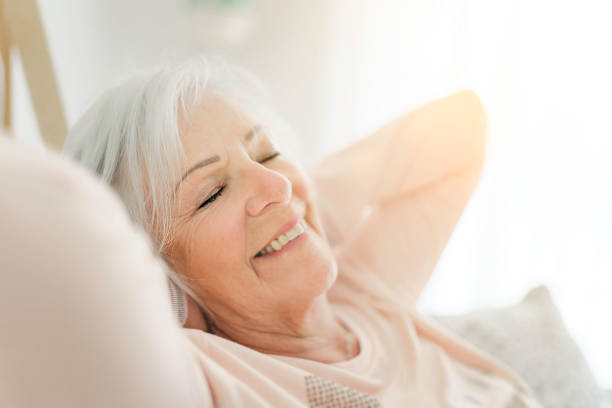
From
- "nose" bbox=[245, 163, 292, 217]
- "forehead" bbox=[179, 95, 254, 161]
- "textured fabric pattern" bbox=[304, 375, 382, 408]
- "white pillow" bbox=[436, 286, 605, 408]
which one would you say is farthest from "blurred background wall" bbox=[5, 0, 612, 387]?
"textured fabric pattern" bbox=[304, 375, 382, 408]

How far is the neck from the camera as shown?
40.6 inches

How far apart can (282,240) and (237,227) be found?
79mm

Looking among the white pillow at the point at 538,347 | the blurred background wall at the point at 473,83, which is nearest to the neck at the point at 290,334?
the white pillow at the point at 538,347

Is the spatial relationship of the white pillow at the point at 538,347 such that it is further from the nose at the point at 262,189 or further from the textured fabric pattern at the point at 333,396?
the nose at the point at 262,189

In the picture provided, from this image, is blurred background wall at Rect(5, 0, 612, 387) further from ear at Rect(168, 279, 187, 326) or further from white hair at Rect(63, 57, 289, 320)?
ear at Rect(168, 279, 187, 326)

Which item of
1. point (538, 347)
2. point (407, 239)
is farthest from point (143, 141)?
point (538, 347)

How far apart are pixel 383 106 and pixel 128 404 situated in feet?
6.69

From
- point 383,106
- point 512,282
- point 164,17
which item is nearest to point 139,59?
point 164,17

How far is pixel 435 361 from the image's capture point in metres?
1.15

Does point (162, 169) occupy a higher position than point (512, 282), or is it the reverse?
point (162, 169)

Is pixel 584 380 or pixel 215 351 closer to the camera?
pixel 215 351

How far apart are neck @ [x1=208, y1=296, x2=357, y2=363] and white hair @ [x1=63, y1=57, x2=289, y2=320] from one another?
114 millimetres

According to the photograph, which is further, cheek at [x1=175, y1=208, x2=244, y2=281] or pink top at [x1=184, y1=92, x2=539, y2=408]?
pink top at [x1=184, y1=92, x2=539, y2=408]

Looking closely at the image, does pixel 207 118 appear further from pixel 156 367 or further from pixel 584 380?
pixel 584 380
